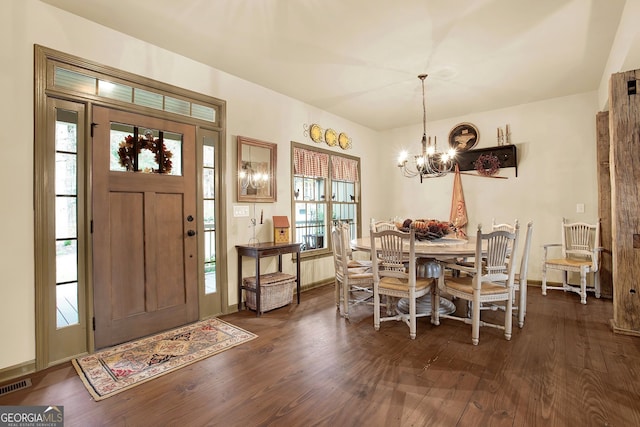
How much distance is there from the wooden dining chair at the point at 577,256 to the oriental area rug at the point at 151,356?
13.5ft

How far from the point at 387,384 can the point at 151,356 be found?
1940 millimetres

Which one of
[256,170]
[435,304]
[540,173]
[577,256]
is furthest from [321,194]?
[577,256]

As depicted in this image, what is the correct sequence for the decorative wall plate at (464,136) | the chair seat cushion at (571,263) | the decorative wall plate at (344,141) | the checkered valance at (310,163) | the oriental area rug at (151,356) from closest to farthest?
the oriental area rug at (151,356), the chair seat cushion at (571,263), the checkered valance at (310,163), the decorative wall plate at (464,136), the decorative wall plate at (344,141)

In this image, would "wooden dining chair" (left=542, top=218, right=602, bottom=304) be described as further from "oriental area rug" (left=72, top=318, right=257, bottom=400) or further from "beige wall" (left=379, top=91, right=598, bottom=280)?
"oriental area rug" (left=72, top=318, right=257, bottom=400)

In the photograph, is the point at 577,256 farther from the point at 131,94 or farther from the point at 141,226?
the point at 131,94

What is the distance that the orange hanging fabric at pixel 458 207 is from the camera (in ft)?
17.7

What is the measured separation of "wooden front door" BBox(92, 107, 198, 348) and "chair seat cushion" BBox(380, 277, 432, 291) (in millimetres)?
2031

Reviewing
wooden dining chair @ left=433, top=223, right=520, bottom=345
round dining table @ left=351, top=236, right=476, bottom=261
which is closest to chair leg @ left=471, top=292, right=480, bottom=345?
wooden dining chair @ left=433, top=223, right=520, bottom=345

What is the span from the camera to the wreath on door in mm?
2898

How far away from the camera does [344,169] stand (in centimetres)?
558

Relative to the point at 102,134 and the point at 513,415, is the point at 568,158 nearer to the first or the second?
the point at 513,415

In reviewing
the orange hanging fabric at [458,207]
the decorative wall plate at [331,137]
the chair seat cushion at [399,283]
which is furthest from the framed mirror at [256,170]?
the orange hanging fabric at [458,207]

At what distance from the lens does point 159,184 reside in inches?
122

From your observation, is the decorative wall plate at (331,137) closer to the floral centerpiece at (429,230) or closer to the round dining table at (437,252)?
the round dining table at (437,252)
